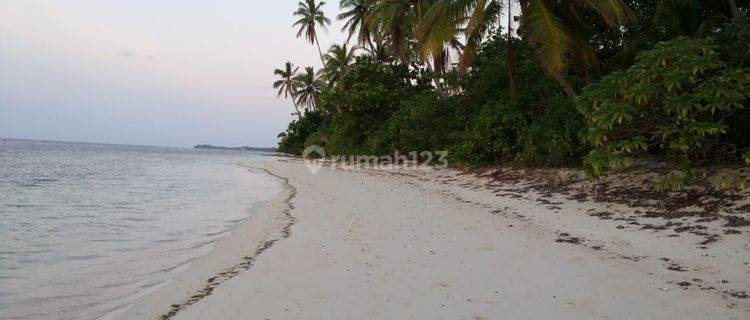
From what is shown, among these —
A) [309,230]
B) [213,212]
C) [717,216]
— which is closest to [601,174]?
[717,216]

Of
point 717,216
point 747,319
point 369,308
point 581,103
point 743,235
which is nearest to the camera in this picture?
point 747,319

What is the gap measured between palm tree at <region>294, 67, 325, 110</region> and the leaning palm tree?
3577cm

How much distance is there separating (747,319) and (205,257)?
562cm

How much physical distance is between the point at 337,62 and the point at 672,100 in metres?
33.7

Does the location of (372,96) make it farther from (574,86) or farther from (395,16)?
(574,86)

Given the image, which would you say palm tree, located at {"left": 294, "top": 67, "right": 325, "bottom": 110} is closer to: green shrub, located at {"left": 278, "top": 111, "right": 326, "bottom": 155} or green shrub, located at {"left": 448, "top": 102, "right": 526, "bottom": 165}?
green shrub, located at {"left": 278, "top": 111, "right": 326, "bottom": 155}

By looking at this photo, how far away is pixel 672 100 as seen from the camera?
20.8 ft

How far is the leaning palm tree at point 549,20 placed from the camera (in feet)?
33.7

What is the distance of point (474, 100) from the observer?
1695cm

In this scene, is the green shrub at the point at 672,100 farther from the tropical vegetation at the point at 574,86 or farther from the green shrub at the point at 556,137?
the green shrub at the point at 556,137

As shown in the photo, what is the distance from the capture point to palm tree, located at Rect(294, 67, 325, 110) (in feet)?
157

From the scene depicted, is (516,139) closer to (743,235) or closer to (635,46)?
(635,46)

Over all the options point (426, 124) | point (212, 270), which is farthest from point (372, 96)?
point (212, 270)

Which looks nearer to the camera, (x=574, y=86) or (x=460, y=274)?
(x=460, y=274)
